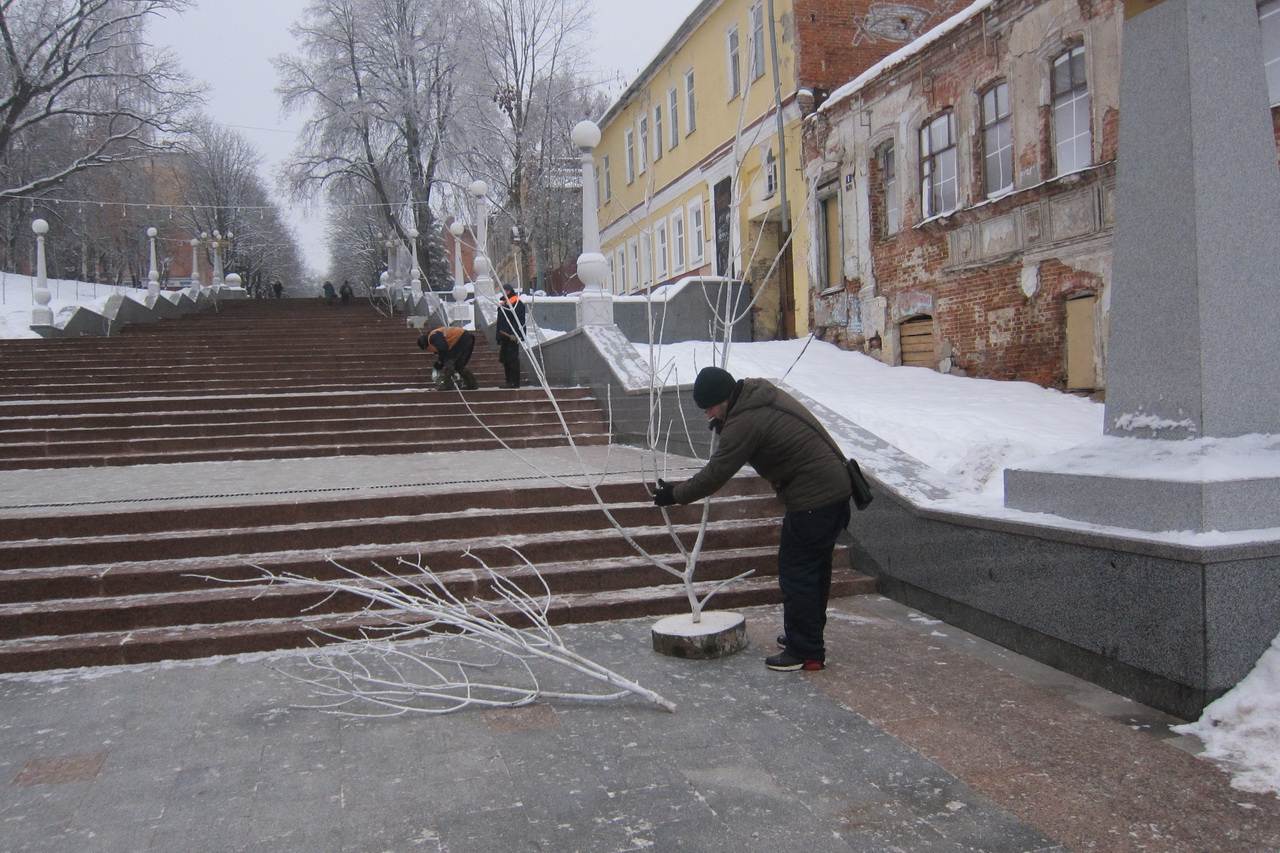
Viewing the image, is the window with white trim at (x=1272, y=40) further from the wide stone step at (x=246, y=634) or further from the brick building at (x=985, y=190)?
the wide stone step at (x=246, y=634)

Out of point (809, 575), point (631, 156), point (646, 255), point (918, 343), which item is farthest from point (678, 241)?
point (809, 575)

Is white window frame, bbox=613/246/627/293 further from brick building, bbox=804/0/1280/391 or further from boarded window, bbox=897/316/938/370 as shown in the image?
boarded window, bbox=897/316/938/370

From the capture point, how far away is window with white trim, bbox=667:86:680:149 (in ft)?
95.9

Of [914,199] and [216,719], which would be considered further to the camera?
[914,199]

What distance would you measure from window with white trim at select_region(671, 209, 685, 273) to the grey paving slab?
83.2 feet

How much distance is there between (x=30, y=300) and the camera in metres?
30.7

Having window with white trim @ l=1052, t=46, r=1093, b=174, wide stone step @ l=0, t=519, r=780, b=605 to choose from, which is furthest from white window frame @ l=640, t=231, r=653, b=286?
window with white trim @ l=1052, t=46, r=1093, b=174

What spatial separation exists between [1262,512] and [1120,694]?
3.42 ft

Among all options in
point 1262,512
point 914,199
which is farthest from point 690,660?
point 914,199

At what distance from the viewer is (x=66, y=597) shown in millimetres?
5973

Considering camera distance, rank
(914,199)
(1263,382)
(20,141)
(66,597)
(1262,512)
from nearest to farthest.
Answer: (1262,512) < (1263,382) < (66,597) < (914,199) < (20,141)

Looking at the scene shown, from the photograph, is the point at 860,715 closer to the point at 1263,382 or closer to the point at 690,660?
the point at 690,660

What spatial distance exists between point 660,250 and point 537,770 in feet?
96.5

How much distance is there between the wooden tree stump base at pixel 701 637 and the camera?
5.11 metres
